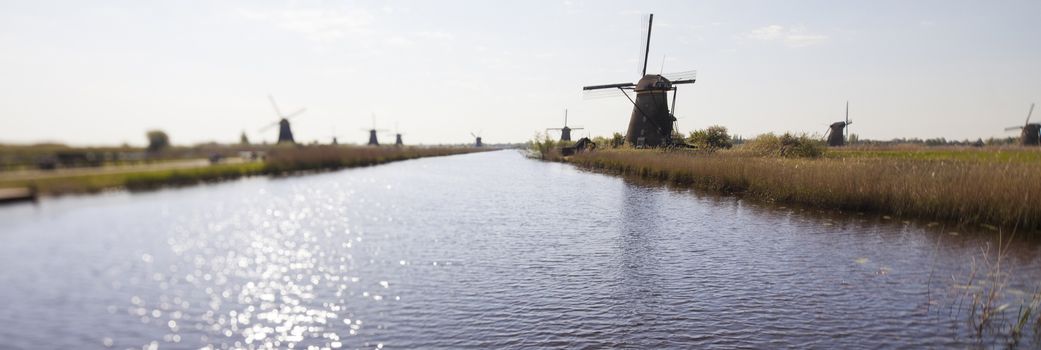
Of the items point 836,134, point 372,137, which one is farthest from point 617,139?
point 372,137

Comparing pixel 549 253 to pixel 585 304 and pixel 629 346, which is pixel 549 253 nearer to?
pixel 585 304

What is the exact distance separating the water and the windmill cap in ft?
101

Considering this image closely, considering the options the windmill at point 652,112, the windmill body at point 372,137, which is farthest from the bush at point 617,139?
the windmill body at point 372,137

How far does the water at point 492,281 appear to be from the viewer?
270 inches

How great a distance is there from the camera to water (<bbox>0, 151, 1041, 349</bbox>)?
687 cm

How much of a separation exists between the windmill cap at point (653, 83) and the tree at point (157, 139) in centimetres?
4121

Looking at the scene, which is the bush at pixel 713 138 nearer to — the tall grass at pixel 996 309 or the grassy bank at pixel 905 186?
the grassy bank at pixel 905 186

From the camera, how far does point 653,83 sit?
46531 mm

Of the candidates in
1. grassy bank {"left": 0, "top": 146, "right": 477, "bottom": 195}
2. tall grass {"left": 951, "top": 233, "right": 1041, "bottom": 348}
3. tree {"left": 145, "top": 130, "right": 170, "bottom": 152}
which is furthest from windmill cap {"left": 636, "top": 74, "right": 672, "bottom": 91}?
tree {"left": 145, "top": 130, "right": 170, "bottom": 152}

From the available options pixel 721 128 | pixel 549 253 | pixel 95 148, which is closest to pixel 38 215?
pixel 95 148

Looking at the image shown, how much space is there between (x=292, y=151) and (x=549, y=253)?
120 feet

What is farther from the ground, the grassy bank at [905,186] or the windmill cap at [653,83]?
the windmill cap at [653,83]

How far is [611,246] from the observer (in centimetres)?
1245

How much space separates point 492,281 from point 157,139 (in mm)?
8056
